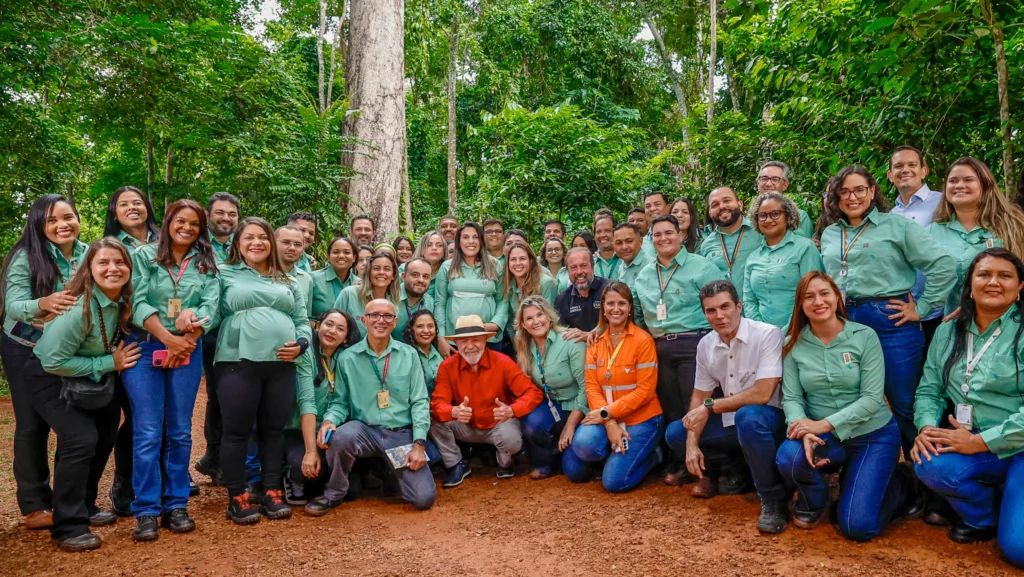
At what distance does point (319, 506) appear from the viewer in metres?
4.75

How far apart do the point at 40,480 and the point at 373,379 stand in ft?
7.12

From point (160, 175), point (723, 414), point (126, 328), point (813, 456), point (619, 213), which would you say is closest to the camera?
point (813, 456)

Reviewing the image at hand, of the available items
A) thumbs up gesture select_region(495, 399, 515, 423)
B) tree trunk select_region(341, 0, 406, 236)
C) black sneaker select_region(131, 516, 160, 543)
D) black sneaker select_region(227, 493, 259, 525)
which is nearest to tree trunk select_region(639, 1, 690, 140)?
tree trunk select_region(341, 0, 406, 236)

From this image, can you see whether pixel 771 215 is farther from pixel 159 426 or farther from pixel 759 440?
pixel 159 426

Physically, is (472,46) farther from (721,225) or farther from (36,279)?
(36,279)

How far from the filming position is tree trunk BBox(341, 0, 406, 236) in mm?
8734

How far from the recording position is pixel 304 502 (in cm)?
493

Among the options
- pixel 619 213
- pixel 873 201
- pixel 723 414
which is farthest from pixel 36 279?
pixel 619 213

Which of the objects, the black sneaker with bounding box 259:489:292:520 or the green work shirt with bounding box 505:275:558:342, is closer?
the black sneaker with bounding box 259:489:292:520

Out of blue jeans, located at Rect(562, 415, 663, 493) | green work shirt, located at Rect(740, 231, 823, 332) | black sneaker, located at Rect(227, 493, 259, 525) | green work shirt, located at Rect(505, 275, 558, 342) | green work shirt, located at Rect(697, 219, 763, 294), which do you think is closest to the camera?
black sneaker, located at Rect(227, 493, 259, 525)

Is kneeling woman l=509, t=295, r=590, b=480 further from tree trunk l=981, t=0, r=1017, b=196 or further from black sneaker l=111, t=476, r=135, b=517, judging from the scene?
tree trunk l=981, t=0, r=1017, b=196

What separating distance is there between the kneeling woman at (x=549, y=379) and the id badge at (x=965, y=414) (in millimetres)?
2445

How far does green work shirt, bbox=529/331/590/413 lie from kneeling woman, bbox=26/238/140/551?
9.56 ft

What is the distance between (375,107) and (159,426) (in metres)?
5.52
